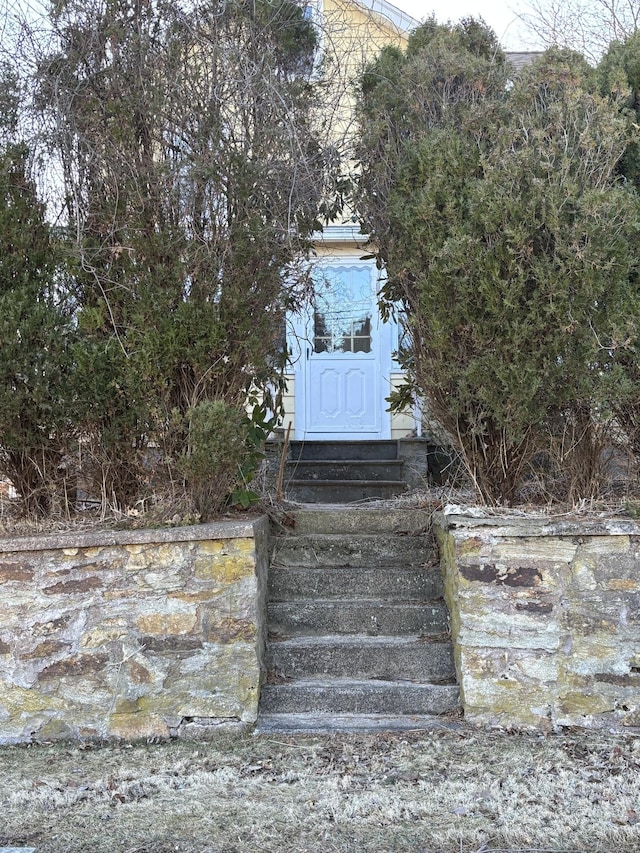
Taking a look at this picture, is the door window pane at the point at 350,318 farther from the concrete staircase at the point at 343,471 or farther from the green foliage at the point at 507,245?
the green foliage at the point at 507,245

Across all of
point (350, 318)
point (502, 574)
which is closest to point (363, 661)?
point (502, 574)

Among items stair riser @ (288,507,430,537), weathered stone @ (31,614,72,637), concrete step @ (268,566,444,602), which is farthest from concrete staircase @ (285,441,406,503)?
weathered stone @ (31,614,72,637)

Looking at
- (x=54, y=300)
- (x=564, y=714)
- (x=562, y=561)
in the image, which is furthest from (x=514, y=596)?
(x=54, y=300)

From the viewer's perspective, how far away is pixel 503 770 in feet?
10.3

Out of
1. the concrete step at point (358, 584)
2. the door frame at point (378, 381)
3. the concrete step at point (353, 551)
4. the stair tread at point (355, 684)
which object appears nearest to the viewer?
the stair tread at point (355, 684)

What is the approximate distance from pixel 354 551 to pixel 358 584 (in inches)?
9.4

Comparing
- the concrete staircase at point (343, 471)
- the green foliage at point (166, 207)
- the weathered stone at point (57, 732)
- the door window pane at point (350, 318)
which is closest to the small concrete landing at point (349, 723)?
the weathered stone at point (57, 732)

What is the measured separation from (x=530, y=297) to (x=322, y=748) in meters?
2.20

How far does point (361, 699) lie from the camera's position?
3746 mm

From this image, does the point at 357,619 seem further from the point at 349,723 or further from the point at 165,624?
the point at 165,624

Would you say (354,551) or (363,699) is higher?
(354,551)

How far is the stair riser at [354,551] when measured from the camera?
4.47 metres

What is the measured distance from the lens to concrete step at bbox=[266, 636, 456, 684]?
3898mm

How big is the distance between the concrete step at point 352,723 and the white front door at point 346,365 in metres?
4.43
